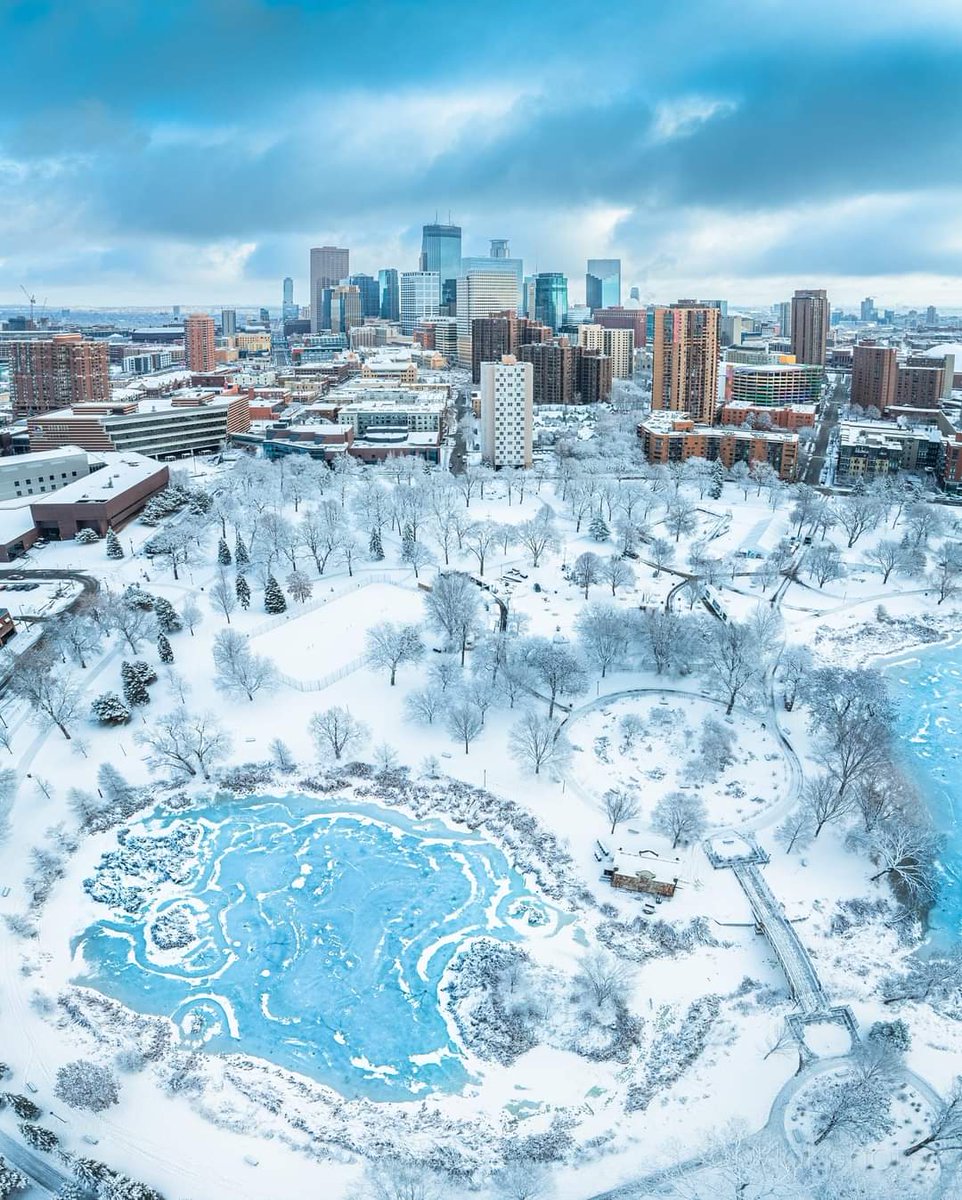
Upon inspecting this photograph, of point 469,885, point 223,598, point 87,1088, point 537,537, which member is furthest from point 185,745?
point 537,537

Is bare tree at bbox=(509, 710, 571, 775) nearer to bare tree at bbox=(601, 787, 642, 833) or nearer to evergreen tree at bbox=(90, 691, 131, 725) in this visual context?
bare tree at bbox=(601, 787, 642, 833)

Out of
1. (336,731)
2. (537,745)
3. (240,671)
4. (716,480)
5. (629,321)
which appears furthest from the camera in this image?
(629,321)

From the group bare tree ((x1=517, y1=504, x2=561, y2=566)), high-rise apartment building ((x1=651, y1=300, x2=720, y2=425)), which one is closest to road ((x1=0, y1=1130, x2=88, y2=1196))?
bare tree ((x1=517, y1=504, x2=561, y2=566))

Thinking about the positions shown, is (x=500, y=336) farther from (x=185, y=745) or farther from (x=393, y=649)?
(x=185, y=745)

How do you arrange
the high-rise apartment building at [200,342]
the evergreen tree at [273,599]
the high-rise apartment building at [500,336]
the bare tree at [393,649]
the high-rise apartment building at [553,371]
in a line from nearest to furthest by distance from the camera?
the bare tree at [393,649] → the evergreen tree at [273,599] → the high-rise apartment building at [553,371] → the high-rise apartment building at [500,336] → the high-rise apartment building at [200,342]

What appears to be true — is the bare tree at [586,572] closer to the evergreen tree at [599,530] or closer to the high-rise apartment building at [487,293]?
the evergreen tree at [599,530]

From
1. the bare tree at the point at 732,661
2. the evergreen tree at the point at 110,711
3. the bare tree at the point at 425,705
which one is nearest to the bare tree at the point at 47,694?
the evergreen tree at the point at 110,711

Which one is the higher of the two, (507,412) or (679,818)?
(507,412)

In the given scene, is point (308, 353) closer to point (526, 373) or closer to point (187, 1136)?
point (526, 373)
